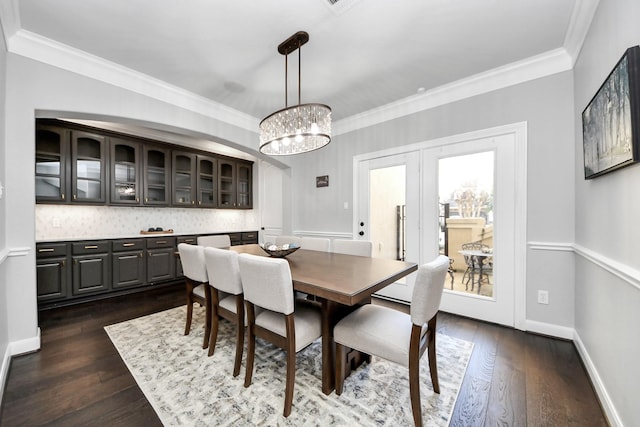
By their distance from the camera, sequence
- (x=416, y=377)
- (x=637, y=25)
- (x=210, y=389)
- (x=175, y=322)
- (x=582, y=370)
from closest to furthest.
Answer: (x=637, y=25), (x=416, y=377), (x=210, y=389), (x=582, y=370), (x=175, y=322)

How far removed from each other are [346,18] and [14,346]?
3.75 metres

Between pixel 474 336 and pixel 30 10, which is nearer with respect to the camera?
pixel 30 10

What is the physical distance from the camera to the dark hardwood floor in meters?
1.43

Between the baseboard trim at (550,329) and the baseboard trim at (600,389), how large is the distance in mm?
195

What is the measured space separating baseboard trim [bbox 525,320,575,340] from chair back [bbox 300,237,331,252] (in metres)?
2.13

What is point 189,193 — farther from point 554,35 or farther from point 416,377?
point 554,35

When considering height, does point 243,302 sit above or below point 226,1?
below

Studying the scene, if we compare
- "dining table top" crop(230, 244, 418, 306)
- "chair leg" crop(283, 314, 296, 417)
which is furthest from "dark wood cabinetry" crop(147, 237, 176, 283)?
"chair leg" crop(283, 314, 296, 417)

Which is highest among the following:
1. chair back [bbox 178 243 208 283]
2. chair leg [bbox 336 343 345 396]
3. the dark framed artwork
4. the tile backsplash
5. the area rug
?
the dark framed artwork

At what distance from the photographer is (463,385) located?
1.69 m

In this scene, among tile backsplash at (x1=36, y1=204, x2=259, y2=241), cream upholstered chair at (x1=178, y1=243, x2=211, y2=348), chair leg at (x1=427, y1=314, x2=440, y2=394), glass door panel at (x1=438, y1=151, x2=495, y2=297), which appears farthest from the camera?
tile backsplash at (x1=36, y1=204, x2=259, y2=241)

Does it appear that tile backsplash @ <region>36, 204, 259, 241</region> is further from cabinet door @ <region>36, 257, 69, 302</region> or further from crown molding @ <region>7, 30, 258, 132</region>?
crown molding @ <region>7, 30, 258, 132</region>

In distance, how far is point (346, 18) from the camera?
6.20 ft

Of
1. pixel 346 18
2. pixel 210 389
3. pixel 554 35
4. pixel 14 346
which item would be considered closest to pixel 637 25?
pixel 554 35
